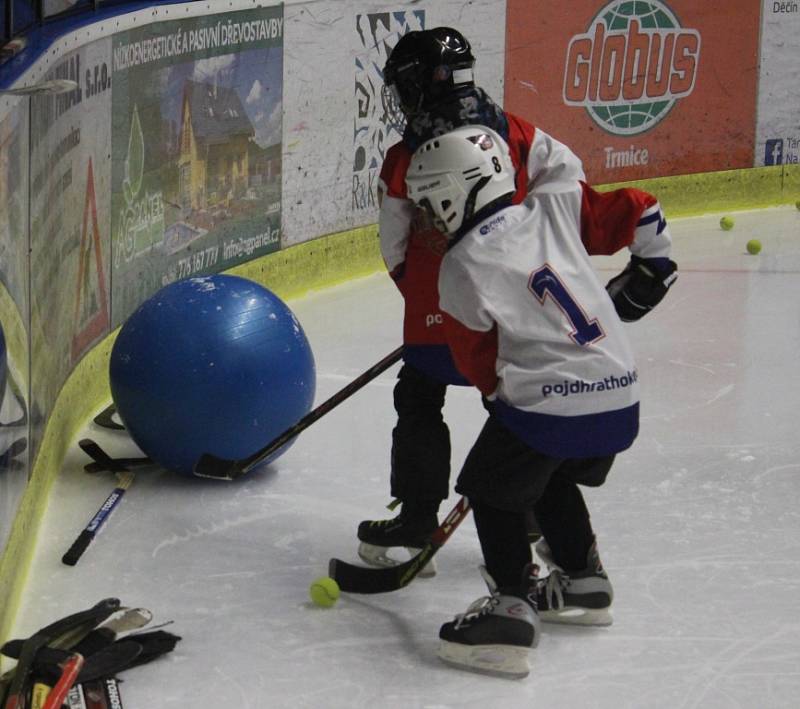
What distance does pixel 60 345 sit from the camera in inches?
168

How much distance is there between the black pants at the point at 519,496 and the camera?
3070 millimetres

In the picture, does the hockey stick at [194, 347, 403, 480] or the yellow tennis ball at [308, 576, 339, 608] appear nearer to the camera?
the yellow tennis ball at [308, 576, 339, 608]

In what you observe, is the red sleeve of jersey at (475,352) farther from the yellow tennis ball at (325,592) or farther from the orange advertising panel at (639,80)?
the orange advertising panel at (639,80)

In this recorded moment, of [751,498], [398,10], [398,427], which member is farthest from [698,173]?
[398,427]

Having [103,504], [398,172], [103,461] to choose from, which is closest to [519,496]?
[398,172]

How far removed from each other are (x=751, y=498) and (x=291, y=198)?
9.24 feet

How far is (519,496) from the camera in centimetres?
307

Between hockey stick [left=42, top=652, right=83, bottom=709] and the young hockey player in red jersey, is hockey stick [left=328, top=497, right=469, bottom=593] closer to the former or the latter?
the young hockey player in red jersey

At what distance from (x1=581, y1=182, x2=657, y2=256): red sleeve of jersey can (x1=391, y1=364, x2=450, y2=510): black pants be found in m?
0.64

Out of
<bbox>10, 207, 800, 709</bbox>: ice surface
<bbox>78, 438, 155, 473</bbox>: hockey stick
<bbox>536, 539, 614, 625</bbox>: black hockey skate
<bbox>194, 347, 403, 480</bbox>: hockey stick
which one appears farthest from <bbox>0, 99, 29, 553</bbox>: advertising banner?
<bbox>536, 539, 614, 625</bbox>: black hockey skate

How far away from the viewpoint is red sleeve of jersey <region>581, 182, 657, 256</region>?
3.11 metres

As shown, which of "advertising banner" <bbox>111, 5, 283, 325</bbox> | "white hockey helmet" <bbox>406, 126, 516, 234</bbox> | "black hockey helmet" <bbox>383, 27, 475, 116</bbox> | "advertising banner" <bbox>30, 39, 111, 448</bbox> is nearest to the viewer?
"white hockey helmet" <bbox>406, 126, 516, 234</bbox>

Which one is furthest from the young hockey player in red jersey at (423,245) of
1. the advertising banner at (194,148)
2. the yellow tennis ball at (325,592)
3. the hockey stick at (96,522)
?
the advertising banner at (194,148)

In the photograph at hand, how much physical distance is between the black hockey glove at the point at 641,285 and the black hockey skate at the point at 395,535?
77cm
